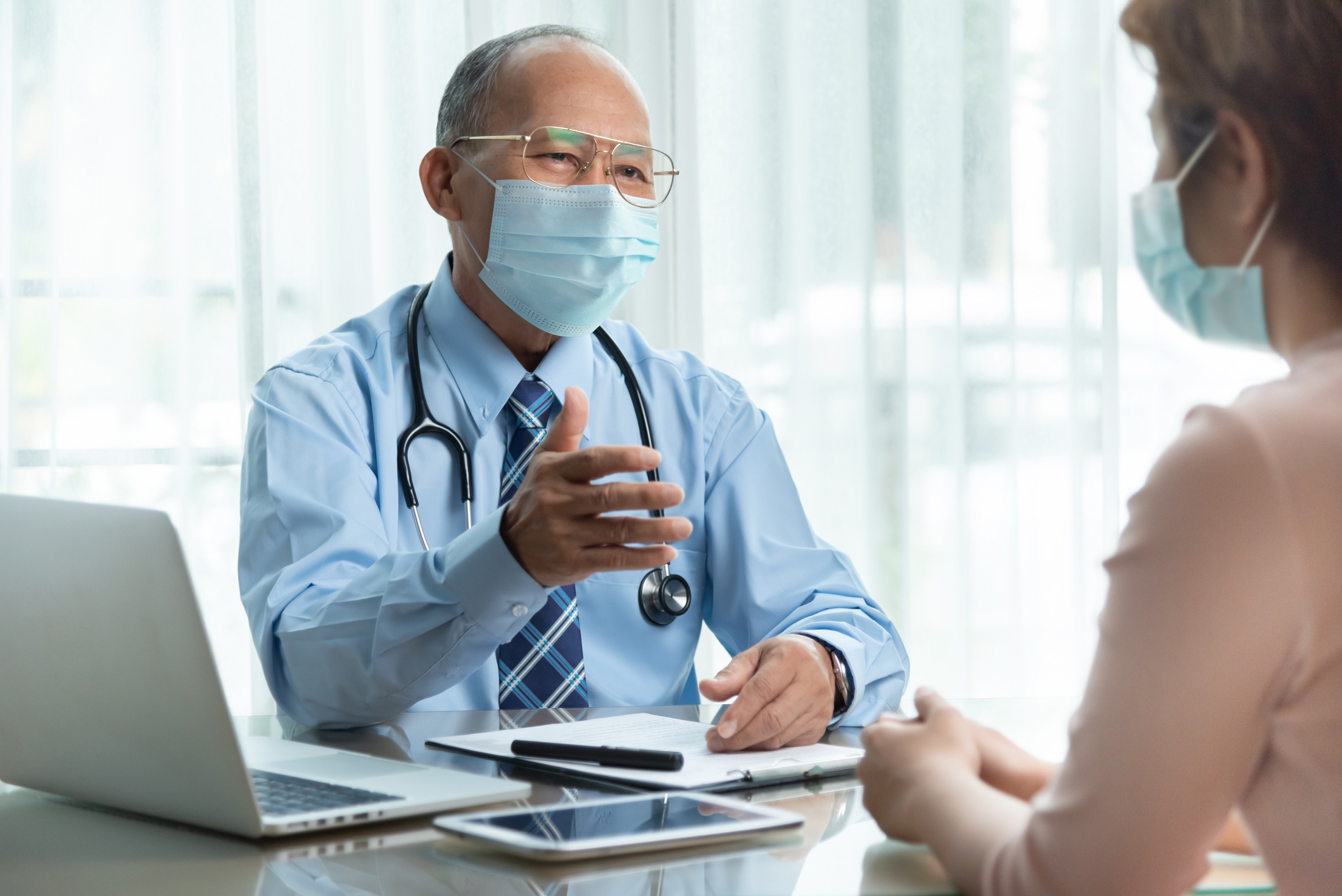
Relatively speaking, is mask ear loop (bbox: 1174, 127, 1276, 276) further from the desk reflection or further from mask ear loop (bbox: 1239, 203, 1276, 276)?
the desk reflection

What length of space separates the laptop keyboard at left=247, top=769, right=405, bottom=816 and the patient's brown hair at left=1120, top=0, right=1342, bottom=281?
0.68m

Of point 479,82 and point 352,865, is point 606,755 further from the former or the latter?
point 479,82

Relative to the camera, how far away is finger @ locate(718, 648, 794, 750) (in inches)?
41.5

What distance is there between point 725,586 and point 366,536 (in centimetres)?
52

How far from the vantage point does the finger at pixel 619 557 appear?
110 cm

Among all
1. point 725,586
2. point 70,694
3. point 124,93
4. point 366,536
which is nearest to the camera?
point 70,694

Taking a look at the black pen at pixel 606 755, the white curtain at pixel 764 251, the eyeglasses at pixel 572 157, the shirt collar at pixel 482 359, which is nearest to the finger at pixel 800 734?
the black pen at pixel 606 755

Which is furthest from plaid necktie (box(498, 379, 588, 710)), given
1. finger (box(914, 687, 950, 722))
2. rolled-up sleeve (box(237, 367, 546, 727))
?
finger (box(914, 687, 950, 722))

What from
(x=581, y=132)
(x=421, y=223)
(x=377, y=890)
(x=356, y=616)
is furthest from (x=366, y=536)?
(x=421, y=223)

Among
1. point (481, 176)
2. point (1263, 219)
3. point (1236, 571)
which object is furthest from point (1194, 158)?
point (481, 176)

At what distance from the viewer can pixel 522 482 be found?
139 cm

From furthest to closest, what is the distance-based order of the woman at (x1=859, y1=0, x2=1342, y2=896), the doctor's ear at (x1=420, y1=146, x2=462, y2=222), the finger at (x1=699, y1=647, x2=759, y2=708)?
the doctor's ear at (x1=420, y1=146, x2=462, y2=222), the finger at (x1=699, y1=647, x2=759, y2=708), the woman at (x1=859, y1=0, x2=1342, y2=896)

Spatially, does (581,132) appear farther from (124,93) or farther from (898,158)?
(124,93)

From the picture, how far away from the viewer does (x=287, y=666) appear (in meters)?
1.32
